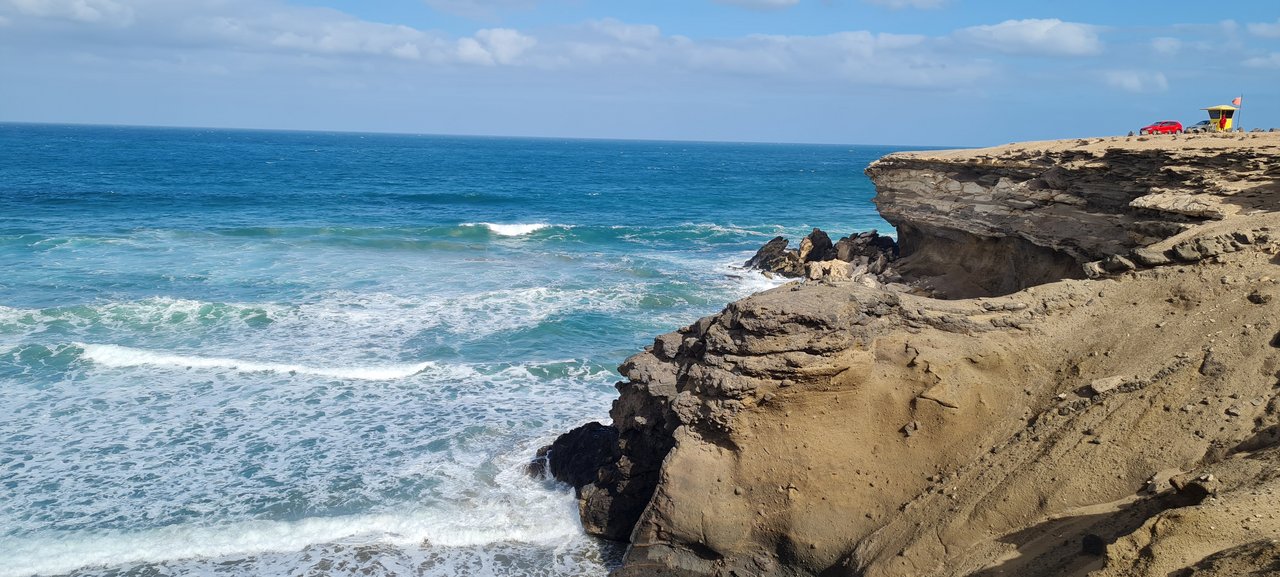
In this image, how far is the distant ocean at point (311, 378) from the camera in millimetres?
11602

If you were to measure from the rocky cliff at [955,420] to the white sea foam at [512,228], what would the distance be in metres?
28.0

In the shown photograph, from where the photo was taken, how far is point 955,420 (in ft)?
33.4

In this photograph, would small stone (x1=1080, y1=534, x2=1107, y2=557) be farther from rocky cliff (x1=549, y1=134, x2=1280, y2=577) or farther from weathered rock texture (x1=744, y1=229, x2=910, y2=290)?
weathered rock texture (x1=744, y1=229, x2=910, y2=290)

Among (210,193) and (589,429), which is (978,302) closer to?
(589,429)

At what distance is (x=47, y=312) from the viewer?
21719mm

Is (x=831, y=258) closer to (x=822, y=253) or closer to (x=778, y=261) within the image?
(x=822, y=253)

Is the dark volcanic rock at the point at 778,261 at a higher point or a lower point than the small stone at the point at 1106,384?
lower

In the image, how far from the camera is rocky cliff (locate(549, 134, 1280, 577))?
8750 mm

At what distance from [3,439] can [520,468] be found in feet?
27.3

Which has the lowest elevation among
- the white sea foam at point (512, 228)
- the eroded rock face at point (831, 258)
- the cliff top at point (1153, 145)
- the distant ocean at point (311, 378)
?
the distant ocean at point (311, 378)

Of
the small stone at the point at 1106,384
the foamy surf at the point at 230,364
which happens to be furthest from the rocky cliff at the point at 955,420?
the foamy surf at the point at 230,364

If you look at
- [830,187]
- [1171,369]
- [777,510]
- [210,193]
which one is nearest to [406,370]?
[777,510]

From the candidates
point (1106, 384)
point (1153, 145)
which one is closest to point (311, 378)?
point (1106, 384)

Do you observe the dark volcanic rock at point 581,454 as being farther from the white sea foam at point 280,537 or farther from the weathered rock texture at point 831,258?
the weathered rock texture at point 831,258
